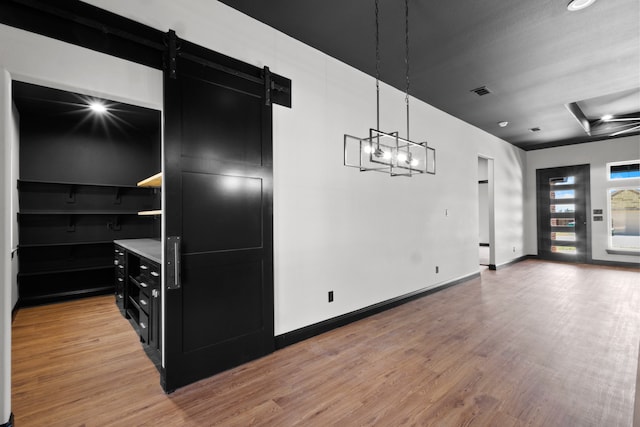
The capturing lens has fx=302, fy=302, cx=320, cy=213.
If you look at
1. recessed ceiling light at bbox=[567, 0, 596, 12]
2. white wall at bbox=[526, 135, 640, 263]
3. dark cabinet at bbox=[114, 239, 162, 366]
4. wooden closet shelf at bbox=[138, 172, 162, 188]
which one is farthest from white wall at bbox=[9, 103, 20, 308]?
white wall at bbox=[526, 135, 640, 263]

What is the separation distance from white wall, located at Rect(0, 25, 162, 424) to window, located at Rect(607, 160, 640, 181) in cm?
1022

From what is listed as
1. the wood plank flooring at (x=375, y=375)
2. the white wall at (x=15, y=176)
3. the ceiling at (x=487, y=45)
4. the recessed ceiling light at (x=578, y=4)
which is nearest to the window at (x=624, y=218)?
the ceiling at (x=487, y=45)

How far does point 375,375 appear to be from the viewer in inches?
97.8

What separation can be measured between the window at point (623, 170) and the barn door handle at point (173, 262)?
10.00 meters

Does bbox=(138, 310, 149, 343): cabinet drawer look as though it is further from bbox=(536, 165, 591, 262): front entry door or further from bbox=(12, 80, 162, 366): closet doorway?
bbox=(536, 165, 591, 262): front entry door

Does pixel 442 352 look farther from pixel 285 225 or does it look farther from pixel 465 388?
pixel 285 225

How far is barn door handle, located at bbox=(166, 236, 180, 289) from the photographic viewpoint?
7.47 feet

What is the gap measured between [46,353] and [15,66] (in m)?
2.58

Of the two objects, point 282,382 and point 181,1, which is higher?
point 181,1

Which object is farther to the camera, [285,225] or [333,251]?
[333,251]

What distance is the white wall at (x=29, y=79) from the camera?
1.78m

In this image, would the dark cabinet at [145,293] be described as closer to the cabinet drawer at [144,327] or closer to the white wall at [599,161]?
the cabinet drawer at [144,327]

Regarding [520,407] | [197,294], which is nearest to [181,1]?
[197,294]

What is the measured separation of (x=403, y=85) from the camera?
4395 millimetres
